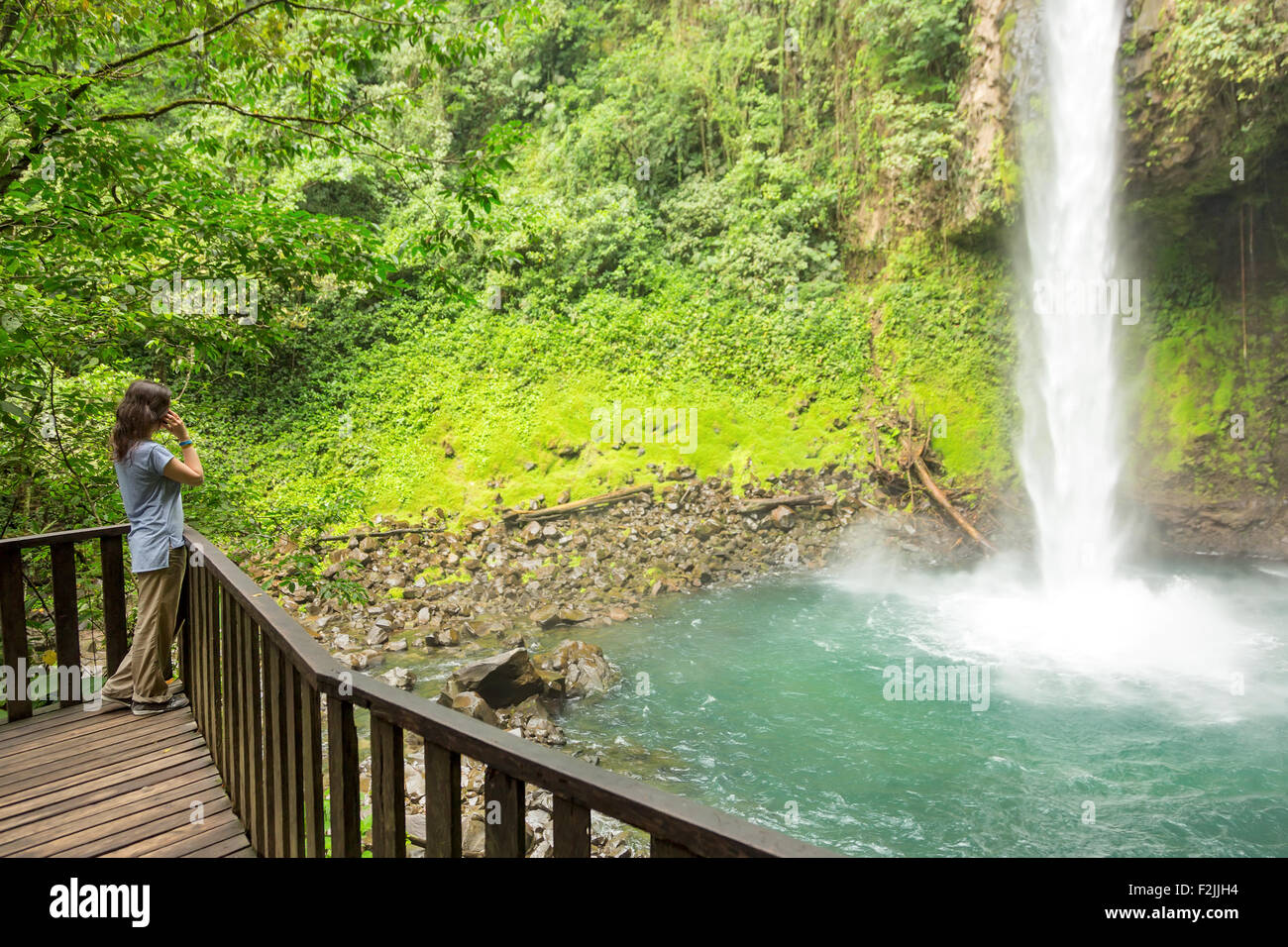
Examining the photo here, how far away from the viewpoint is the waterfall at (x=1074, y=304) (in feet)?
38.1

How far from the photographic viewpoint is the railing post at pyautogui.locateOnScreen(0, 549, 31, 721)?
439 cm

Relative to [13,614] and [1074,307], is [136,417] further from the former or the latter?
[1074,307]

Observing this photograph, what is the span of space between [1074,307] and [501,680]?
37.5 feet

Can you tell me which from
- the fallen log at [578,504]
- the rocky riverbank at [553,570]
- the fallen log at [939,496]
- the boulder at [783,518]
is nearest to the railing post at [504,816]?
the rocky riverbank at [553,570]

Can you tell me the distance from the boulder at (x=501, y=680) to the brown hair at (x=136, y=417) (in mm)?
3830

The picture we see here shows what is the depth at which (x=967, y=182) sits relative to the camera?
13.4m

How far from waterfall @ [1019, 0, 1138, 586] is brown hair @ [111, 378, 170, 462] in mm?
11516

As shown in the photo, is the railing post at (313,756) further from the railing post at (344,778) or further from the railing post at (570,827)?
the railing post at (570,827)

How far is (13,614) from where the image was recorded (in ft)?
14.6

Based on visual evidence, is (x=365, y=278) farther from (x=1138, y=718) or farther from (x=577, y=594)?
(x=1138, y=718)

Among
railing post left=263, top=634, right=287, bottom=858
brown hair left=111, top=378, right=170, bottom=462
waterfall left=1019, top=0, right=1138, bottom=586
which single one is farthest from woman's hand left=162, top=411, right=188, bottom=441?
waterfall left=1019, top=0, right=1138, bottom=586

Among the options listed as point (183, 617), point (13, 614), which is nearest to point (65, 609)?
point (13, 614)
